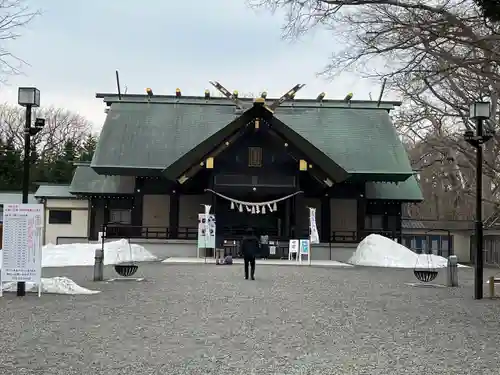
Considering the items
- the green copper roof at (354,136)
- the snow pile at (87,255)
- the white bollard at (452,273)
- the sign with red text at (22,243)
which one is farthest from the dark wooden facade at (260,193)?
the sign with red text at (22,243)

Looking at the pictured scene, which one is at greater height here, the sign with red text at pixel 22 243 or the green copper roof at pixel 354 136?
the green copper roof at pixel 354 136

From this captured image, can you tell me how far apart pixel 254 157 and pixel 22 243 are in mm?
15462

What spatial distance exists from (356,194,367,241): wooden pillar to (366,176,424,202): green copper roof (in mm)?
1006

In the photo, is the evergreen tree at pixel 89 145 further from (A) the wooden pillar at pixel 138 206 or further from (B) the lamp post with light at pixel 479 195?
(B) the lamp post with light at pixel 479 195

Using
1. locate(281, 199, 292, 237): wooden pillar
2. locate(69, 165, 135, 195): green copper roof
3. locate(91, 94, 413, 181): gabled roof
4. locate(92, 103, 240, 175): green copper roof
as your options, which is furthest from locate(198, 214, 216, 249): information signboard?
locate(69, 165, 135, 195): green copper roof

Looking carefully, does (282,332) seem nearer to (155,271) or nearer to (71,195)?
(155,271)

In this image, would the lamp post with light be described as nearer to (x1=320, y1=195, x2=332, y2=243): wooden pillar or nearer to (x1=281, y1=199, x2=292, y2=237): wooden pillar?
(x1=281, y1=199, x2=292, y2=237): wooden pillar

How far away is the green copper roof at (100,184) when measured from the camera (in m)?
30.0

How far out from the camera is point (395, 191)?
99.9 ft

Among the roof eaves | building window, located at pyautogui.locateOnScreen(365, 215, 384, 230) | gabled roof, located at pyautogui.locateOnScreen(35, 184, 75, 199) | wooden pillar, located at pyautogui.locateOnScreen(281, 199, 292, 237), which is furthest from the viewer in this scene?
gabled roof, located at pyautogui.locateOnScreen(35, 184, 75, 199)

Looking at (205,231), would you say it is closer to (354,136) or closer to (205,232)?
(205,232)

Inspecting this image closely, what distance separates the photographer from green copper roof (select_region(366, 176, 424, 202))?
2983 cm

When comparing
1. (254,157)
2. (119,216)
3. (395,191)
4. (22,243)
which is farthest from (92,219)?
(22,243)

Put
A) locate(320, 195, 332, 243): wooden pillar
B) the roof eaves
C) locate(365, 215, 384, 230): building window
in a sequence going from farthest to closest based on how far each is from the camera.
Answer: the roof eaves → locate(365, 215, 384, 230): building window → locate(320, 195, 332, 243): wooden pillar
